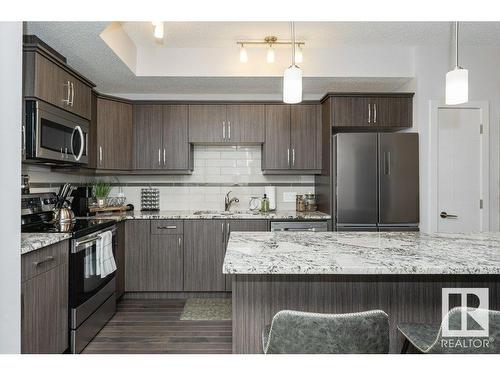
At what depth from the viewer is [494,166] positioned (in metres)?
3.64

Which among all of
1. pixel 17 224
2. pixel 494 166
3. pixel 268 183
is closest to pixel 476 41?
pixel 494 166

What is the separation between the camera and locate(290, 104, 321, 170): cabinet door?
403 centimetres

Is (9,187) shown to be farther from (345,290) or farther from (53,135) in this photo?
(53,135)

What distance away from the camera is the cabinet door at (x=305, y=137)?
4.03 metres

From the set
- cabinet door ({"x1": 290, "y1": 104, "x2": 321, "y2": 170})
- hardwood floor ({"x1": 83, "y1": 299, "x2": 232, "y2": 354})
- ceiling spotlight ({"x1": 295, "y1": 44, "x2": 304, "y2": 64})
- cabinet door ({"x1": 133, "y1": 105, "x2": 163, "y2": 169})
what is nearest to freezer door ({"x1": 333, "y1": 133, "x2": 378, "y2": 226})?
cabinet door ({"x1": 290, "y1": 104, "x2": 321, "y2": 170})

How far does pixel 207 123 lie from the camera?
4012mm

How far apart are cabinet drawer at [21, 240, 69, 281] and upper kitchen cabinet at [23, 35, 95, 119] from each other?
3.27ft

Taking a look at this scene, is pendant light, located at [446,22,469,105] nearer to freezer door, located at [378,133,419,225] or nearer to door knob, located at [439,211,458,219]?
freezer door, located at [378,133,419,225]

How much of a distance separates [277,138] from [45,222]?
2.42 metres

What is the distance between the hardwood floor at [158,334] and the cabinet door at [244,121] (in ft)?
6.24

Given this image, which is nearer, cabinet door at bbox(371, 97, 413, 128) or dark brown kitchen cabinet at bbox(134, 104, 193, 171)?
cabinet door at bbox(371, 97, 413, 128)

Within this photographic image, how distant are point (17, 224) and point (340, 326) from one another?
0.95 m

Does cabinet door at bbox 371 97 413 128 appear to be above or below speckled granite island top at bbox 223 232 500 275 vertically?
above
